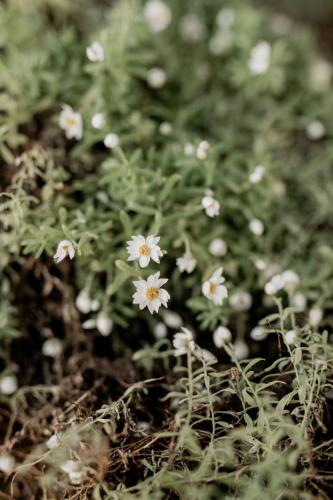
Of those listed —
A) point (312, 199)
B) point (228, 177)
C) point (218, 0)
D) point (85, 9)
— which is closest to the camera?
point (228, 177)

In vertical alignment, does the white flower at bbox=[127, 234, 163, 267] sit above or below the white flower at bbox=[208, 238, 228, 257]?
above

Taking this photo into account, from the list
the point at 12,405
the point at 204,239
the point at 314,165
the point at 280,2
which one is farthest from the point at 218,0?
the point at 12,405

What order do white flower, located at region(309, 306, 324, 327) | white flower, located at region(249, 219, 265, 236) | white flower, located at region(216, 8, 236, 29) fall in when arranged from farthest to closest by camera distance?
white flower, located at region(216, 8, 236, 29), white flower, located at region(249, 219, 265, 236), white flower, located at region(309, 306, 324, 327)

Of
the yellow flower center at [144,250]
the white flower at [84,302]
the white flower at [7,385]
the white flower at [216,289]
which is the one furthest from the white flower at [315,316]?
the white flower at [7,385]

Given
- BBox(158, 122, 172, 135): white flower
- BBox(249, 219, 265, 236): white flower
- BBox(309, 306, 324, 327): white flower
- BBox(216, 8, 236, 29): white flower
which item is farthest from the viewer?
BBox(216, 8, 236, 29): white flower

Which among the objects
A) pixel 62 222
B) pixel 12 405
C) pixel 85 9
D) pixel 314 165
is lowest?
pixel 12 405

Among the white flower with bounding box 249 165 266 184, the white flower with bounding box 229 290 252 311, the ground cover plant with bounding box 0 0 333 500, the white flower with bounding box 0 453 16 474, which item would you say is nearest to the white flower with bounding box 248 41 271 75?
the ground cover plant with bounding box 0 0 333 500

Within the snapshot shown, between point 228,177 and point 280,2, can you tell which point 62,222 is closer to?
point 228,177

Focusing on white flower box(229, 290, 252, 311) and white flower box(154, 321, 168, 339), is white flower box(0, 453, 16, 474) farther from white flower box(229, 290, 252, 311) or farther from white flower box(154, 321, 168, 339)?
white flower box(229, 290, 252, 311)
